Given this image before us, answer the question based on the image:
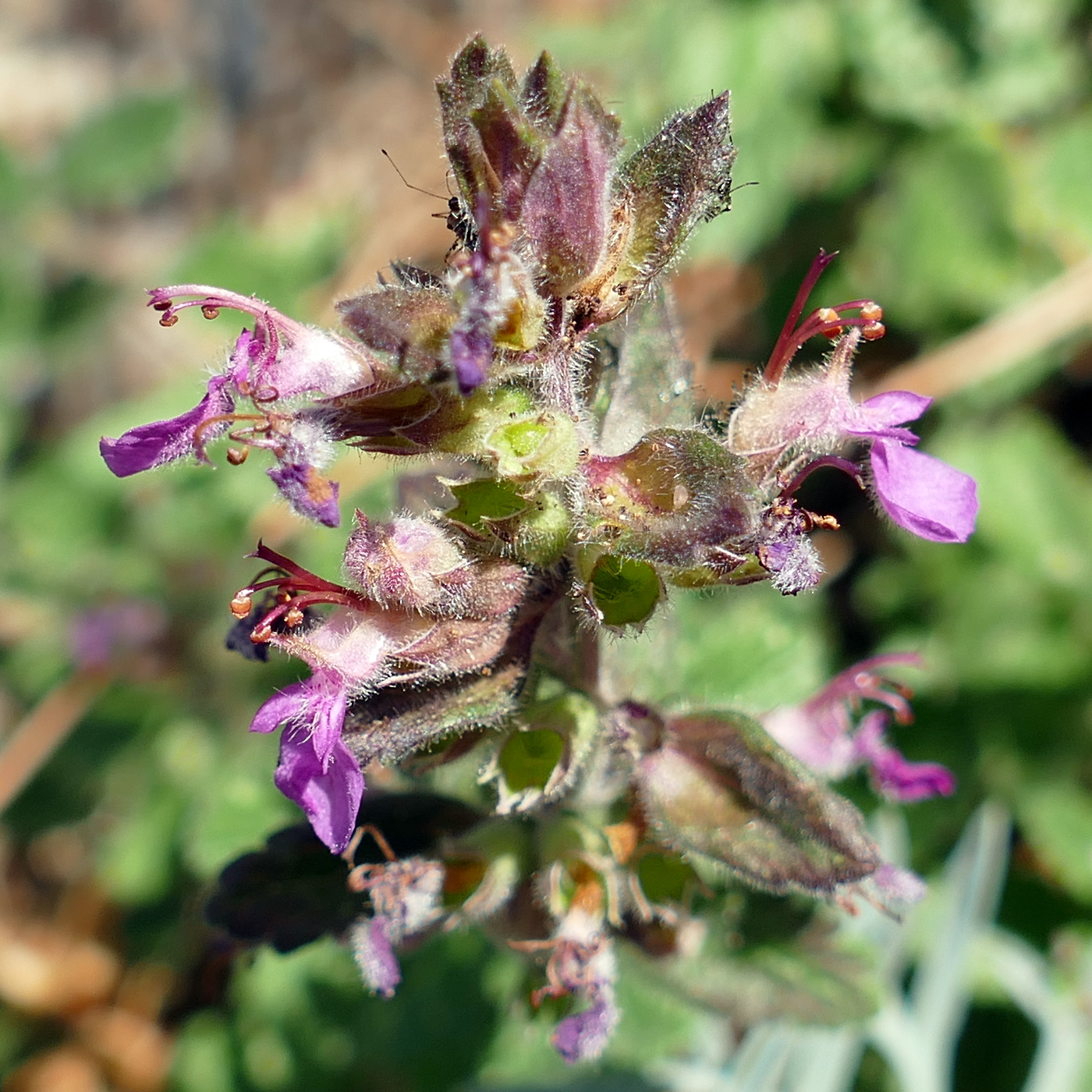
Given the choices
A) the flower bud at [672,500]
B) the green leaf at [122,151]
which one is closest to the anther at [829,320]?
the flower bud at [672,500]

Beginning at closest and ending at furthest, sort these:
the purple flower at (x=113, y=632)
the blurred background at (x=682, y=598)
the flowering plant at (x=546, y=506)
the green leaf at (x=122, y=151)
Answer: the flowering plant at (x=546, y=506)
the blurred background at (x=682, y=598)
the purple flower at (x=113, y=632)
the green leaf at (x=122, y=151)

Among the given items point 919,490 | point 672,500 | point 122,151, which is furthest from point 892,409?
point 122,151

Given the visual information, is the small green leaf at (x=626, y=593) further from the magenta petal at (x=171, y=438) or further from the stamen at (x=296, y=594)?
the magenta petal at (x=171, y=438)

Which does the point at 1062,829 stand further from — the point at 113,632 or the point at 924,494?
the point at 113,632

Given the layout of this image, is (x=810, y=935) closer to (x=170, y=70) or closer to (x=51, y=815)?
(x=51, y=815)

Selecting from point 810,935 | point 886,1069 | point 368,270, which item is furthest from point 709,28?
point 886,1069
